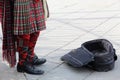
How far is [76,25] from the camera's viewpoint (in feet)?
19.9

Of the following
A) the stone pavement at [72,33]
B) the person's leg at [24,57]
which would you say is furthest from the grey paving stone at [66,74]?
the person's leg at [24,57]

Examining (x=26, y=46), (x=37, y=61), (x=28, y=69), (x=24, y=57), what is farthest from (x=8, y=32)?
(x=37, y=61)

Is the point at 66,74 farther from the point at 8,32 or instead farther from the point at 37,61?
the point at 8,32

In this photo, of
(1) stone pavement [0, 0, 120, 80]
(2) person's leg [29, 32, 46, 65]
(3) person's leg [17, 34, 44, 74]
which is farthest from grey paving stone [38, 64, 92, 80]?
(2) person's leg [29, 32, 46, 65]

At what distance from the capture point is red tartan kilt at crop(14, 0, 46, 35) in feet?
11.6

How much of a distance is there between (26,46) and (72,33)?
6.24ft

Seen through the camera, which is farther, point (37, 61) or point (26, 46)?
point (37, 61)

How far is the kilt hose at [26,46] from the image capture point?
373 centimetres

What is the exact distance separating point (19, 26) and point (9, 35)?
0.20 m

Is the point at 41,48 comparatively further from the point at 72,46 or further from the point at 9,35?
the point at 9,35

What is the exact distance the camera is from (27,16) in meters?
3.60

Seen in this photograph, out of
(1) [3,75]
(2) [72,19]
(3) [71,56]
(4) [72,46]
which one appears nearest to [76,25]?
(2) [72,19]

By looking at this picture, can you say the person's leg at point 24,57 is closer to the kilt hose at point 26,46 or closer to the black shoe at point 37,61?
the kilt hose at point 26,46

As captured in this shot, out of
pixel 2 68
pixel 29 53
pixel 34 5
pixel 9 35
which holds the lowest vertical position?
pixel 2 68
